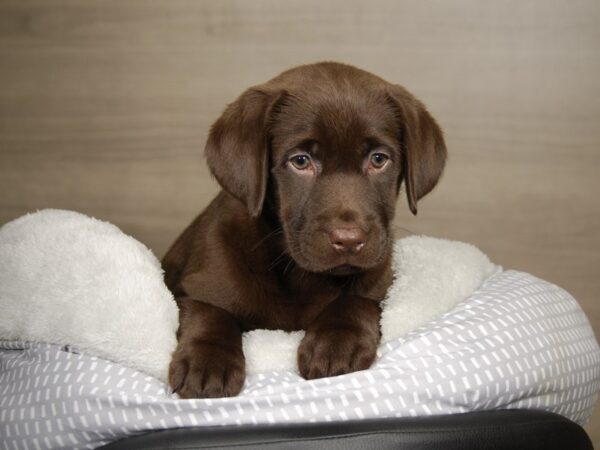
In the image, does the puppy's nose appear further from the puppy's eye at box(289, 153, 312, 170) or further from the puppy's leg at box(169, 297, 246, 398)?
the puppy's leg at box(169, 297, 246, 398)

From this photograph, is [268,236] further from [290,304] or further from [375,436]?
[375,436]

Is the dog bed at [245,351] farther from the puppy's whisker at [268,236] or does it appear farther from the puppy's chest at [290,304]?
the puppy's whisker at [268,236]

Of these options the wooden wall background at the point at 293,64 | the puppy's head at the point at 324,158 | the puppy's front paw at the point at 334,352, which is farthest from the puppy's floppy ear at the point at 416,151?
the wooden wall background at the point at 293,64

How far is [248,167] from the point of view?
1.90m

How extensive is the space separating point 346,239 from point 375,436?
46 centimetres

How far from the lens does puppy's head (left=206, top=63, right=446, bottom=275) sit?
184 cm

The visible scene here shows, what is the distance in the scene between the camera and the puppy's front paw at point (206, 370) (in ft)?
5.45

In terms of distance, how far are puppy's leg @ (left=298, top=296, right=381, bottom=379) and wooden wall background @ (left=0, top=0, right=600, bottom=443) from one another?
122cm

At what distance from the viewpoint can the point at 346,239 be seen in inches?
69.3

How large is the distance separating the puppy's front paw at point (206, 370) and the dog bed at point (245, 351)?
0.04m

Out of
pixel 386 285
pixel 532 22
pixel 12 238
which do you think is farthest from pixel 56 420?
pixel 532 22

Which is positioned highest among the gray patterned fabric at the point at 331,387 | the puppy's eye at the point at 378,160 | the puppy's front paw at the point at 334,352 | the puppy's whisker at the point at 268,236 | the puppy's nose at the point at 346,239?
the puppy's eye at the point at 378,160

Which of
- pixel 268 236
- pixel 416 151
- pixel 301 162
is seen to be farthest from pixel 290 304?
pixel 416 151

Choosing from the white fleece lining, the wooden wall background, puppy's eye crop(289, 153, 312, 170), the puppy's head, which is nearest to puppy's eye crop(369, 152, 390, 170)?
the puppy's head
